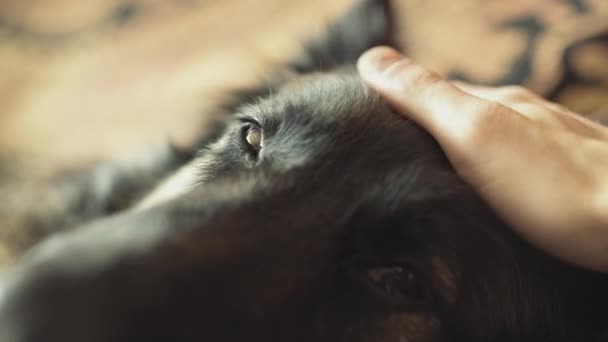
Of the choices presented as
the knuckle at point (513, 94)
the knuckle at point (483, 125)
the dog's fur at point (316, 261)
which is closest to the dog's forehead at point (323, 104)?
the dog's fur at point (316, 261)

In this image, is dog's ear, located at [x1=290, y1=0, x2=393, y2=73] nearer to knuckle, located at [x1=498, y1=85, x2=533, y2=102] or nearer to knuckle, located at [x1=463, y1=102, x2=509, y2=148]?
knuckle, located at [x1=498, y1=85, x2=533, y2=102]

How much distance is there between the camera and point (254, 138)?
1013 millimetres

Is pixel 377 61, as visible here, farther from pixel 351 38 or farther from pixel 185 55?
pixel 185 55

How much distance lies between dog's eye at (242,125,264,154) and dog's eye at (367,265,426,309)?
0.30 m

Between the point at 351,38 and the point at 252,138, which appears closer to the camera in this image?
the point at 252,138

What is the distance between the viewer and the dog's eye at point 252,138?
0.99 meters

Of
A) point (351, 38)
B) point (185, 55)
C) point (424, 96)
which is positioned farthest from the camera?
point (185, 55)

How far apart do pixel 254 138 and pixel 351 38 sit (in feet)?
1.26

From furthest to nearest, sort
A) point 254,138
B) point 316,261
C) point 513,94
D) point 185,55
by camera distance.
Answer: point 185,55 < point 513,94 < point 254,138 < point 316,261

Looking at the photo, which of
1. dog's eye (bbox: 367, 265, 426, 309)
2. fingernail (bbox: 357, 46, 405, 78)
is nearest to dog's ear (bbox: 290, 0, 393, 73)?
fingernail (bbox: 357, 46, 405, 78)

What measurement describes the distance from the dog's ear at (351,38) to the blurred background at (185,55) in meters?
0.06

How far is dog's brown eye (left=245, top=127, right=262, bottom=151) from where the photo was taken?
100 cm

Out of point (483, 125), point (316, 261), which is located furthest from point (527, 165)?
point (316, 261)

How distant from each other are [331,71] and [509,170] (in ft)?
1.72
